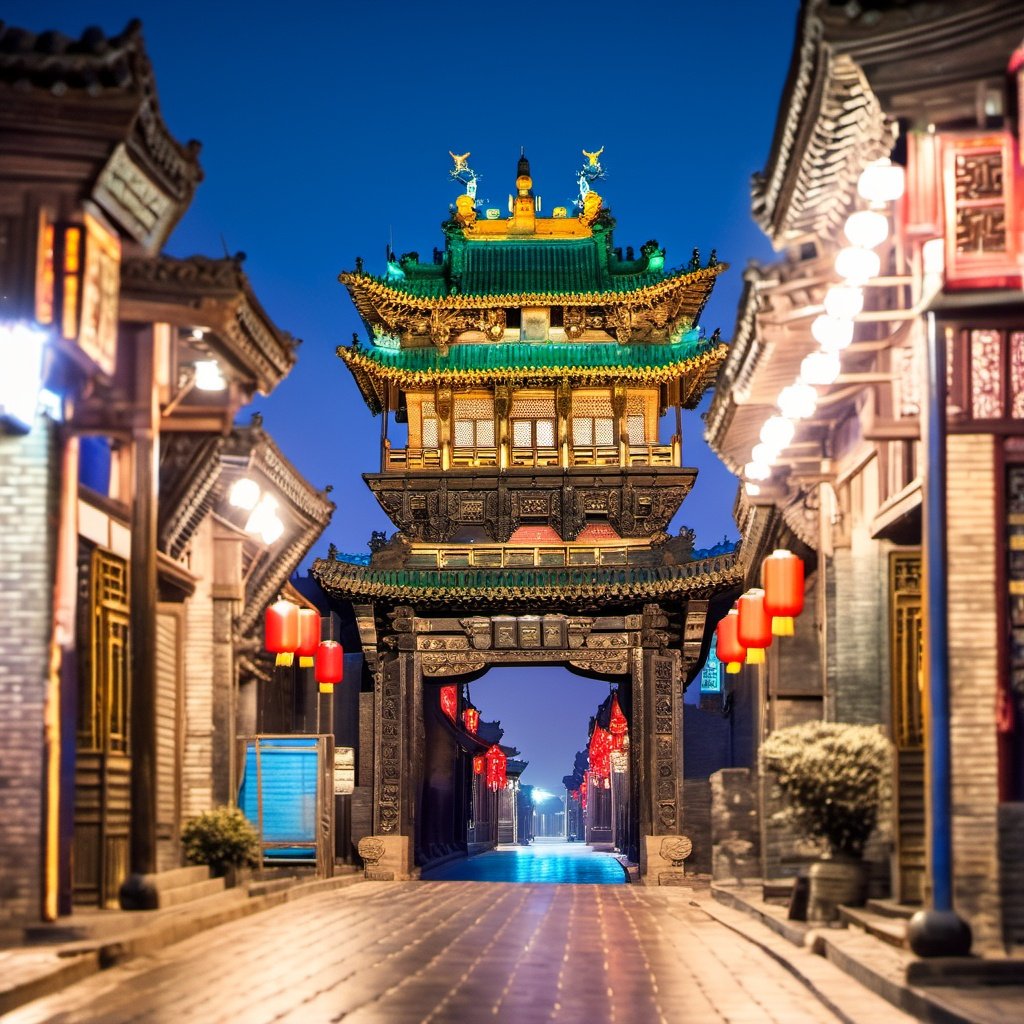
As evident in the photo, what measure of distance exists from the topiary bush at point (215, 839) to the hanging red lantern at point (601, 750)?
28.5m

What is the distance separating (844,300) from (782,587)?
23.4 feet

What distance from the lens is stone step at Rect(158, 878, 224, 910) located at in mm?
14133

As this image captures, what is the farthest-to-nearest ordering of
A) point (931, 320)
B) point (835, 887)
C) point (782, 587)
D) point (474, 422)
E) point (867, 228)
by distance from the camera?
point (474, 422), point (782, 587), point (835, 887), point (867, 228), point (931, 320)

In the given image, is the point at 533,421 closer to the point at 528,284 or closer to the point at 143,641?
the point at 528,284

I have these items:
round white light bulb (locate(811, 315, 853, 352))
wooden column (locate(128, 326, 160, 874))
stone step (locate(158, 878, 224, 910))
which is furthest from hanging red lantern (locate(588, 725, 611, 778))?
round white light bulb (locate(811, 315, 853, 352))

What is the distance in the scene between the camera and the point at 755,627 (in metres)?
20.0

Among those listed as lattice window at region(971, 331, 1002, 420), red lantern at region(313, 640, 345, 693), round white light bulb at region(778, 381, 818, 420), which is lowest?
red lantern at region(313, 640, 345, 693)

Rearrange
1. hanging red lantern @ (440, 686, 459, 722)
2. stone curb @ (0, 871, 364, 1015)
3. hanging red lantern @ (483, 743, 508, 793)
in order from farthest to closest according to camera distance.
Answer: hanging red lantern @ (483, 743, 508, 793) < hanging red lantern @ (440, 686, 459, 722) < stone curb @ (0, 871, 364, 1015)

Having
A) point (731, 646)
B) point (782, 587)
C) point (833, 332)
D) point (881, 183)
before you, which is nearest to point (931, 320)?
point (881, 183)

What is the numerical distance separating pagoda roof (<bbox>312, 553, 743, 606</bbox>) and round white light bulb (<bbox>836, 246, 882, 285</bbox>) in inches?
824

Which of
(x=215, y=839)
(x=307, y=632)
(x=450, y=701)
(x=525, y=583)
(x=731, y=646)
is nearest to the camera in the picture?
(x=215, y=839)

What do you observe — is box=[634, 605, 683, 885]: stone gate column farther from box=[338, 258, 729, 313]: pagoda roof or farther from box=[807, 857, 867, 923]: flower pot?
box=[807, 857, 867, 923]: flower pot

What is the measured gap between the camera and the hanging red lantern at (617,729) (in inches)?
1697

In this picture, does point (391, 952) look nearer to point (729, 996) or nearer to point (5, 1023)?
point (729, 996)
